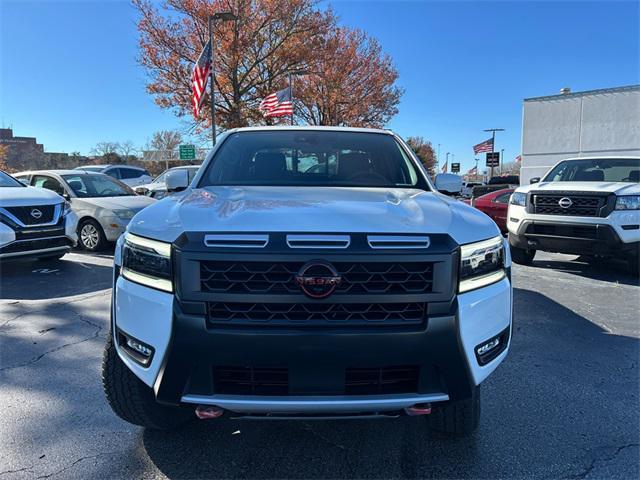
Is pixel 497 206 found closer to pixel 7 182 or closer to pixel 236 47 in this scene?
pixel 7 182

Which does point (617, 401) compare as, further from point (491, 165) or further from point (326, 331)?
point (491, 165)

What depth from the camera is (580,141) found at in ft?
83.0

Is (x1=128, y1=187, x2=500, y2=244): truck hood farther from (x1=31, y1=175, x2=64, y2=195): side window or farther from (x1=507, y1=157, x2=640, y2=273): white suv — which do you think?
(x1=31, y1=175, x2=64, y2=195): side window

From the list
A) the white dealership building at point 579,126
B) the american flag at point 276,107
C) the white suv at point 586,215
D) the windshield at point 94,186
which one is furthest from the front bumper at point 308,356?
the white dealership building at point 579,126

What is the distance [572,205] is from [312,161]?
15.9ft

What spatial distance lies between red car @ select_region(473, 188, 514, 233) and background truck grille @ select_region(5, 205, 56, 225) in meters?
8.33

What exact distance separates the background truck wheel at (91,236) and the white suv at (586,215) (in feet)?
23.6

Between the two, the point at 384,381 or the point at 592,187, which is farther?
the point at 592,187

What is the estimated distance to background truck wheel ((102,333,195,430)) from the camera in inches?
86.7

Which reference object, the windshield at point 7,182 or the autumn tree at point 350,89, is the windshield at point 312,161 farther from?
the autumn tree at point 350,89

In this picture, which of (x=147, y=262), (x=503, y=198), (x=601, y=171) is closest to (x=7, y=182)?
(x=147, y=262)

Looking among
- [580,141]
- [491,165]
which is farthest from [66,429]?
[491,165]

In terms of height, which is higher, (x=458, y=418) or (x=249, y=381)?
(x=249, y=381)

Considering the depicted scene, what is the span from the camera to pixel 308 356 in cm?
182
